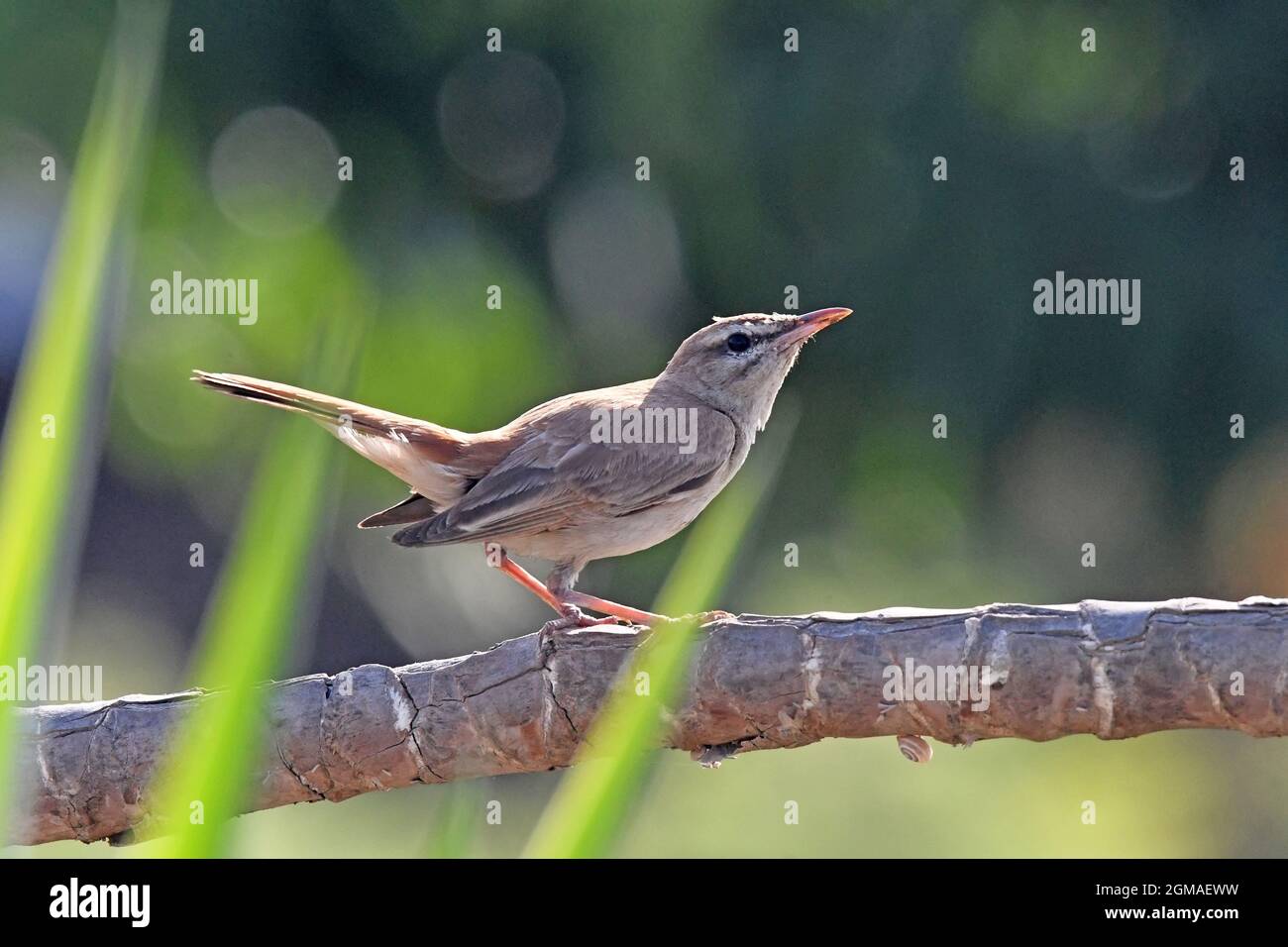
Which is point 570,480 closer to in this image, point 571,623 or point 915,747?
point 571,623

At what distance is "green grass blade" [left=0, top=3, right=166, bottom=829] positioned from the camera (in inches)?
39.6

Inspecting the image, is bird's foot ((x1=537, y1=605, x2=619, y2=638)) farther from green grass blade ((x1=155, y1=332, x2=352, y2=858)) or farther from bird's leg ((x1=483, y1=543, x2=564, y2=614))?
green grass blade ((x1=155, y1=332, x2=352, y2=858))

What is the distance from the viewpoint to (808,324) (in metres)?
4.95

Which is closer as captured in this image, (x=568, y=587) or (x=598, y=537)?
(x=598, y=537)

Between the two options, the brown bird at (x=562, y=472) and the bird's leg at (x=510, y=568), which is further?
the bird's leg at (x=510, y=568)

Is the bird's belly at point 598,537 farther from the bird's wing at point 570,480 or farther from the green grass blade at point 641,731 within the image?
the green grass blade at point 641,731

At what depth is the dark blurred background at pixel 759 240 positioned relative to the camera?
30.3 feet

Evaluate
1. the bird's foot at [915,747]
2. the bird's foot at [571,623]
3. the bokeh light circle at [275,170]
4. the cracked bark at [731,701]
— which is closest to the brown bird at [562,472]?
the bird's foot at [571,623]

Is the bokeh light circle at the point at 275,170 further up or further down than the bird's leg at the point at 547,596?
further up

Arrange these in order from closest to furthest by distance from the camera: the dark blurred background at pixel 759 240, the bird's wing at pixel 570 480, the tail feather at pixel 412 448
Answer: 1. the bird's wing at pixel 570 480
2. the tail feather at pixel 412 448
3. the dark blurred background at pixel 759 240

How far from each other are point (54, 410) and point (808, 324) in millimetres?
4127

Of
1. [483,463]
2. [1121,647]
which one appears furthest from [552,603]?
[1121,647]

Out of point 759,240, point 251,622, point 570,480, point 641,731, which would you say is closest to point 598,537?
point 570,480

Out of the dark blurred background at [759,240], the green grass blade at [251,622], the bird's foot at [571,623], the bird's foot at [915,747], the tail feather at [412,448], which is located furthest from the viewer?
the dark blurred background at [759,240]
